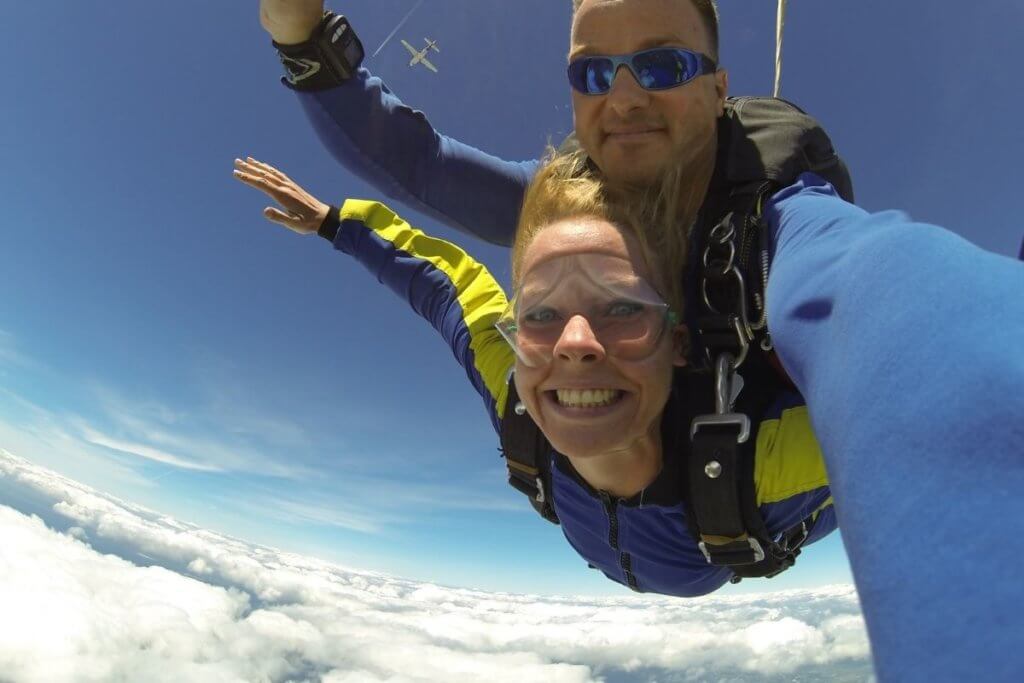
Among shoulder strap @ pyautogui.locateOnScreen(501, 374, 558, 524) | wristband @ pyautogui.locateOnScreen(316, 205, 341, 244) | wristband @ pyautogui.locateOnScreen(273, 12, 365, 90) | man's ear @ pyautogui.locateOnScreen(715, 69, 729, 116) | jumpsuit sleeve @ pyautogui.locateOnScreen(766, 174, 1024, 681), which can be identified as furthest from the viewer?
wristband @ pyautogui.locateOnScreen(316, 205, 341, 244)

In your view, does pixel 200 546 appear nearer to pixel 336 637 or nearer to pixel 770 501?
pixel 336 637

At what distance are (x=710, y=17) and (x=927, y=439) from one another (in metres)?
1.54

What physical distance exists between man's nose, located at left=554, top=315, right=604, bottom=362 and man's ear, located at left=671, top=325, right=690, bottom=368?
0.89 feet

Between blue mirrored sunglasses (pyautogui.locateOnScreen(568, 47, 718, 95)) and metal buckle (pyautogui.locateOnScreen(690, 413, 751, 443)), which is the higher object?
blue mirrored sunglasses (pyautogui.locateOnScreen(568, 47, 718, 95))

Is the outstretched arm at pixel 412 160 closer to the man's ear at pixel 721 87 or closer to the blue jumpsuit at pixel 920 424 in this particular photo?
the man's ear at pixel 721 87

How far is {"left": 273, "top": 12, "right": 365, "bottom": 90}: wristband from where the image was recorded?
5.49 feet

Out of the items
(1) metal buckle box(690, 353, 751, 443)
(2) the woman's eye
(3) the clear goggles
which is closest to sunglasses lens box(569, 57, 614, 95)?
(3) the clear goggles

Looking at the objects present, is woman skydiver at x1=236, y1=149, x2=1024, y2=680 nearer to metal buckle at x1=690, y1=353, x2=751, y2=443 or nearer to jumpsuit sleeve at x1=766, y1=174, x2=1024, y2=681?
jumpsuit sleeve at x1=766, y1=174, x2=1024, y2=681

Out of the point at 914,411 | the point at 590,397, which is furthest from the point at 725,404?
the point at 914,411

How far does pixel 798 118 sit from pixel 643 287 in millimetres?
626

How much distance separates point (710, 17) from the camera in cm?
150

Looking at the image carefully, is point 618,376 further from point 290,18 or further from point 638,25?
point 290,18

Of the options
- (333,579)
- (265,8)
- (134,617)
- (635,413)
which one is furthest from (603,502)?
(333,579)

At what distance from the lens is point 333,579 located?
151 m
